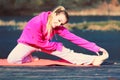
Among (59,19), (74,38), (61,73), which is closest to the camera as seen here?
(61,73)

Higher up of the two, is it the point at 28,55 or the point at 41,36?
the point at 41,36

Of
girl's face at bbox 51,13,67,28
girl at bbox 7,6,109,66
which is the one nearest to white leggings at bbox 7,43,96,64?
girl at bbox 7,6,109,66

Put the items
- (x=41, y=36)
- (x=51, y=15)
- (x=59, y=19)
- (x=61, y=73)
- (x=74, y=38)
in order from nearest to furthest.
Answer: (x=61, y=73), (x=59, y=19), (x=51, y=15), (x=41, y=36), (x=74, y=38)

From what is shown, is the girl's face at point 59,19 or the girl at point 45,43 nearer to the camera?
the girl's face at point 59,19

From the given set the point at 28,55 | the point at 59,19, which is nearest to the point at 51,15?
the point at 59,19

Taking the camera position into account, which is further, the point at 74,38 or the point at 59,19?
the point at 74,38

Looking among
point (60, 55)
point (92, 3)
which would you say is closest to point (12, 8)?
point (92, 3)

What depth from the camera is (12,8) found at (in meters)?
49.2

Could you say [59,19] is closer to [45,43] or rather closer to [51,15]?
[51,15]

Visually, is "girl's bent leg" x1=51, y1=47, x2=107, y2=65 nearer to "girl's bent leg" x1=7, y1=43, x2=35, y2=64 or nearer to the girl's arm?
the girl's arm

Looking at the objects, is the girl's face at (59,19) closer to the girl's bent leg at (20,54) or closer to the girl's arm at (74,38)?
the girl's arm at (74,38)

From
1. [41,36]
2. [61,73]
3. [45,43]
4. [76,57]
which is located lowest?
[61,73]

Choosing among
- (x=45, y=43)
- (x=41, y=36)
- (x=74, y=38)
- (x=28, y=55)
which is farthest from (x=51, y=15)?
(x=28, y=55)

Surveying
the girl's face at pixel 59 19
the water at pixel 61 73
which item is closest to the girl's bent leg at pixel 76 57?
the water at pixel 61 73
